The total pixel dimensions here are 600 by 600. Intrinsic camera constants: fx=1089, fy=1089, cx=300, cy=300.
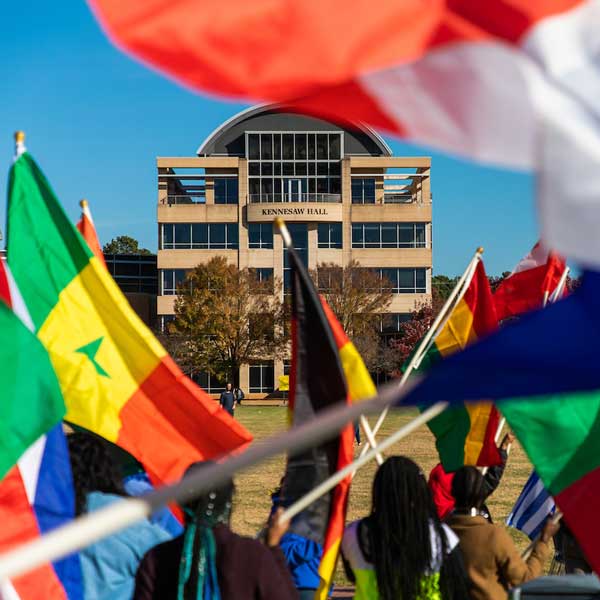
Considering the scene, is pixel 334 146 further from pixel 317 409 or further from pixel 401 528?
pixel 401 528

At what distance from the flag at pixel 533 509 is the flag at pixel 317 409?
2.86 meters

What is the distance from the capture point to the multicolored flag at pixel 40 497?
379 centimetres

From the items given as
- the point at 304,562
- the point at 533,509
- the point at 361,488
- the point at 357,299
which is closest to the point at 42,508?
the point at 304,562

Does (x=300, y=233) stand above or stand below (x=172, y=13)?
above

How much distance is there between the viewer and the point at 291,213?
63.1 m

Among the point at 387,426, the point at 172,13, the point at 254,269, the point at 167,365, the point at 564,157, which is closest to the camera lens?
the point at 564,157

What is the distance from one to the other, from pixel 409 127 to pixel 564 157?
36 centimetres

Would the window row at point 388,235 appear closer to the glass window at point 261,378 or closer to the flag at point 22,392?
the glass window at point 261,378

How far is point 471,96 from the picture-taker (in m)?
2.28

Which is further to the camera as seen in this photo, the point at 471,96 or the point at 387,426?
the point at 387,426

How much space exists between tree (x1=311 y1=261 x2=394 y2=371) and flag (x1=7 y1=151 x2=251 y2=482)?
5033 centimetres

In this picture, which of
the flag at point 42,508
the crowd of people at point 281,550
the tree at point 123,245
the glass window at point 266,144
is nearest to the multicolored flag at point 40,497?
the flag at point 42,508

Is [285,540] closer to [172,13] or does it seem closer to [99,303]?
[99,303]

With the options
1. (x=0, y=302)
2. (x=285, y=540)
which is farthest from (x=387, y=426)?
(x=0, y=302)
